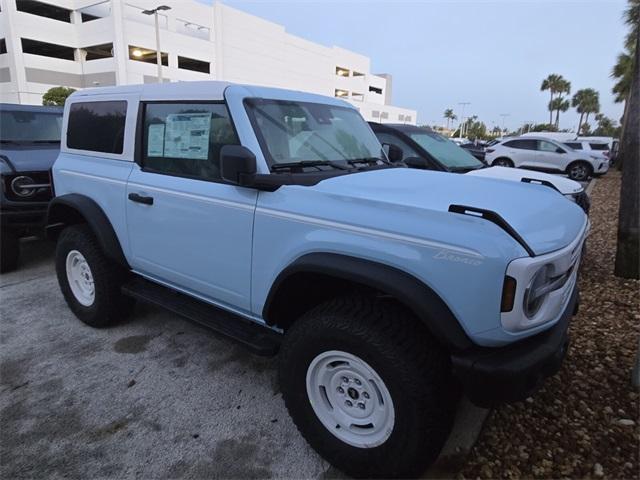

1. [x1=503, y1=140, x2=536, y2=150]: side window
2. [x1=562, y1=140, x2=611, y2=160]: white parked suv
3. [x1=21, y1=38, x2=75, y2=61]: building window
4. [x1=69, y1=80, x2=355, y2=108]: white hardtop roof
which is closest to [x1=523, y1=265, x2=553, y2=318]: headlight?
[x1=69, y1=80, x2=355, y2=108]: white hardtop roof

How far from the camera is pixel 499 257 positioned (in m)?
1.73

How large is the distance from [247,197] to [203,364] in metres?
1.48

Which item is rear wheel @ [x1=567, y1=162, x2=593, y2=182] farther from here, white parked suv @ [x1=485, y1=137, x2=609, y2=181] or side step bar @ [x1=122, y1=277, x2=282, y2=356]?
side step bar @ [x1=122, y1=277, x2=282, y2=356]

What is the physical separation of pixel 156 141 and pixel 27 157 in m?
3.14

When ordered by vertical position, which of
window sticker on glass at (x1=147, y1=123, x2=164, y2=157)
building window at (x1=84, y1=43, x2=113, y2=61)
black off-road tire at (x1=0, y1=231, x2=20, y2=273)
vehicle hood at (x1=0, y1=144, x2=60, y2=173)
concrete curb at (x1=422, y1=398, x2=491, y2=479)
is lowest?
concrete curb at (x1=422, y1=398, x2=491, y2=479)

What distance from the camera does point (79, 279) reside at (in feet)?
12.9

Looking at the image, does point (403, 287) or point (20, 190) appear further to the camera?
point (20, 190)

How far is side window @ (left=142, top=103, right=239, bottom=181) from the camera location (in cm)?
272

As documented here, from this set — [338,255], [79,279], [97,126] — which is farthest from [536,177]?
[79,279]

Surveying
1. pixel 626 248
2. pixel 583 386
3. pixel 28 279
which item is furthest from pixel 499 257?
pixel 28 279

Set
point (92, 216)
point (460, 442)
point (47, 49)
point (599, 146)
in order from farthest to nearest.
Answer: point (47, 49) < point (599, 146) < point (92, 216) < point (460, 442)

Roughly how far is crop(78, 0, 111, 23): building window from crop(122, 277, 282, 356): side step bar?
1609 inches

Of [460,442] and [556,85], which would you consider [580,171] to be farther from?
[556,85]

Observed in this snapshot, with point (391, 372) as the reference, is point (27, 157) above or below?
above
